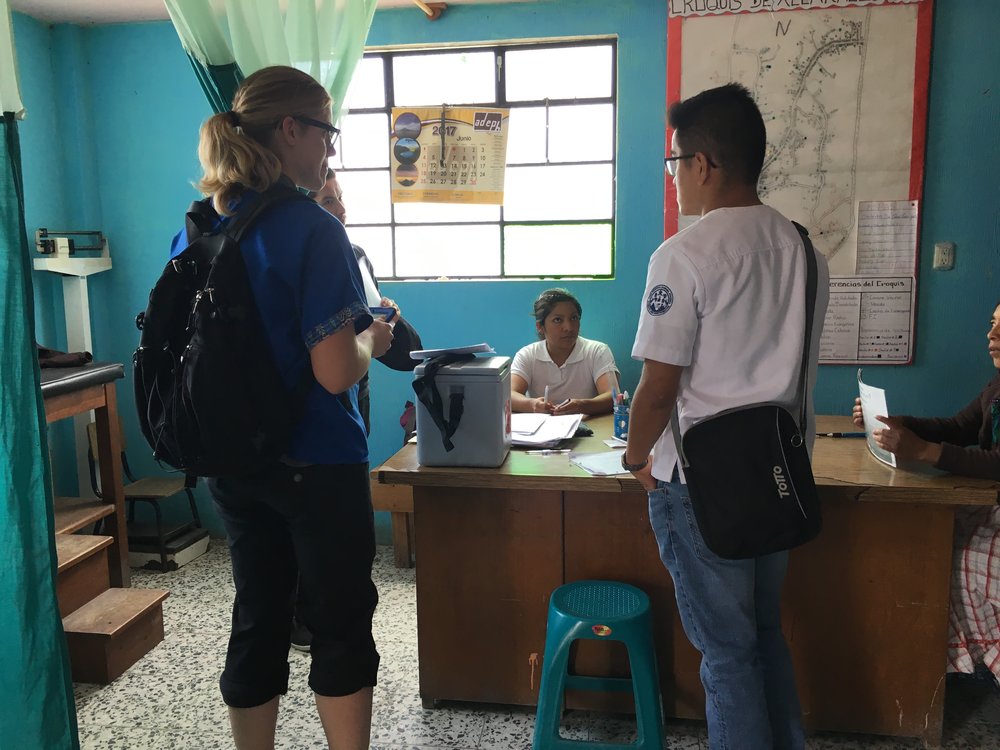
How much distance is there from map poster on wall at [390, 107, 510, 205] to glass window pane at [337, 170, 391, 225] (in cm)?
11

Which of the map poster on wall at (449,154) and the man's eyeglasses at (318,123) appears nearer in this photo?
the man's eyeglasses at (318,123)

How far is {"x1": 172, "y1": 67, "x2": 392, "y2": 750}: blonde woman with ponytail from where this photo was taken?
1.23 metres

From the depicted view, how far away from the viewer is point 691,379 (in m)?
1.34

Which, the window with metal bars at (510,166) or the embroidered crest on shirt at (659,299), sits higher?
the window with metal bars at (510,166)

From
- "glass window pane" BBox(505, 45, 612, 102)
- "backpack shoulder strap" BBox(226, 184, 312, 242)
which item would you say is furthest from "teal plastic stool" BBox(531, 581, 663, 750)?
"glass window pane" BBox(505, 45, 612, 102)

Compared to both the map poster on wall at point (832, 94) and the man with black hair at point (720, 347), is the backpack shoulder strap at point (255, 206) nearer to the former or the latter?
A: the man with black hair at point (720, 347)

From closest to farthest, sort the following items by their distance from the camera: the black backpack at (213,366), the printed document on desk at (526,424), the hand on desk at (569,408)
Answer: the black backpack at (213,366) < the printed document on desk at (526,424) < the hand on desk at (569,408)

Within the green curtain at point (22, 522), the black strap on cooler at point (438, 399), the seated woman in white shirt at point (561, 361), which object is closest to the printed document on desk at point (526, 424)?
the black strap on cooler at point (438, 399)

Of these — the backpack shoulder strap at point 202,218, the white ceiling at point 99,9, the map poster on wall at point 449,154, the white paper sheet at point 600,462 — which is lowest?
the white paper sheet at point 600,462

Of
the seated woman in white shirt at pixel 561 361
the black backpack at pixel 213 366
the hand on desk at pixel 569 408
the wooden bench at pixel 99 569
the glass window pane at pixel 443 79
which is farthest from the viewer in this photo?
the glass window pane at pixel 443 79

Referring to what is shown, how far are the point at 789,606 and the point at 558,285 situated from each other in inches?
69.5

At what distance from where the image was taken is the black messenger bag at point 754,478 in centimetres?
128

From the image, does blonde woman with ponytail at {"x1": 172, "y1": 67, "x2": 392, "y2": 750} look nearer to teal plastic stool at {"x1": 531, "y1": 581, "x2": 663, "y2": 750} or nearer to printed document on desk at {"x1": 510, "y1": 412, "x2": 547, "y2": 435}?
teal plastic stool at {"x1": 531, "y1": 581, "x2": 663, "y2": 750}

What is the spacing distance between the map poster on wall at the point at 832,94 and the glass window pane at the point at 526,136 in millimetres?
570
